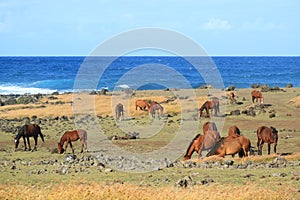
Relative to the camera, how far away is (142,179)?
58.5 feet

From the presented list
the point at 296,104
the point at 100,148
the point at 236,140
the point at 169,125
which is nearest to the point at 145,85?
the point at 296,104

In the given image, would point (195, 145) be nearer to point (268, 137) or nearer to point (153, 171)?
point (153, 171)

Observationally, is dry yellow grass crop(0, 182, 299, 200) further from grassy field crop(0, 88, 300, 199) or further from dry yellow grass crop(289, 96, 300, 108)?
dry yellow grass crop(289, 96, 300, 108)

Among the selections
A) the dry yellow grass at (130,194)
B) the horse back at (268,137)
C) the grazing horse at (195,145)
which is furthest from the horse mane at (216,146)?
the dry yellow grass at (130,194)

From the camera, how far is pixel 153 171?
19.2 metres

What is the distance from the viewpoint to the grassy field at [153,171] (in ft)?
44.5

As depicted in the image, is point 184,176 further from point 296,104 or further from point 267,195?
point 296,104

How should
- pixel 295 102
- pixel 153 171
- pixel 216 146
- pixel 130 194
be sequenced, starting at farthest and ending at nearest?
1. pixel 295 102
2. pixel 216 146
3. pixel 153 171
4. pixel 130 194

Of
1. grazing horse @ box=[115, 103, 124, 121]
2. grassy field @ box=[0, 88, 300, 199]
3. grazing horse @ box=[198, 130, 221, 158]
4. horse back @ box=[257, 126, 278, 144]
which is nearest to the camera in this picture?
grassy field @ box=[0, 88, 300, 199]

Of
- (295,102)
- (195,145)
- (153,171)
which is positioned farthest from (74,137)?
(295,102)

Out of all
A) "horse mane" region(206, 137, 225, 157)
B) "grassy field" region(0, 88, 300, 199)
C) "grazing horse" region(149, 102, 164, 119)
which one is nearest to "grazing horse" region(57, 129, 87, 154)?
"grassy field" region(0, 88, 300, 199)

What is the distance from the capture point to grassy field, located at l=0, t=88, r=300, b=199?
13.6m

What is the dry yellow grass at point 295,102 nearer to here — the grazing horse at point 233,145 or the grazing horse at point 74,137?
the grazing horse at point 74,137

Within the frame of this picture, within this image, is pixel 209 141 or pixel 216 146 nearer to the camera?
pixel 216 146
